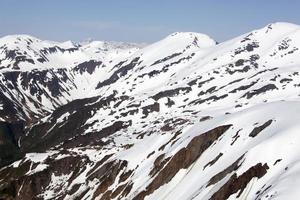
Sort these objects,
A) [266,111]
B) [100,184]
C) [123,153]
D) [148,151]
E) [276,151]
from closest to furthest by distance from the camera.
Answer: [276,151], [266,111], [100,184], [148,151], [123,153]

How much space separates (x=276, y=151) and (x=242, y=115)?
152 feet

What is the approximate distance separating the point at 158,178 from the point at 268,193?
68.3 m

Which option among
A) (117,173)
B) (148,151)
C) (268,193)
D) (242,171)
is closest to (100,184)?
(117,173)

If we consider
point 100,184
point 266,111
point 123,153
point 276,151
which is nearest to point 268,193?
point 276,151

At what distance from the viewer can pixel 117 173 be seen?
556 feet

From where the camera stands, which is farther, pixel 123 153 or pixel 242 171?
pixel 123 153

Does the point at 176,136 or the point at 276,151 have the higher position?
the point at 276,151

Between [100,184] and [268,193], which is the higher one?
[268,193]

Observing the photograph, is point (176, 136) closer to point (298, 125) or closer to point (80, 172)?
point (80, 172)

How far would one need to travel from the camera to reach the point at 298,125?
98875 millimetres

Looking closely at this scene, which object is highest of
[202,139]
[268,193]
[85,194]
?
[268,193]

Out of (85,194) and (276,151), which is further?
(85,194)

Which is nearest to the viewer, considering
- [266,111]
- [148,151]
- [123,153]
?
[266,111]

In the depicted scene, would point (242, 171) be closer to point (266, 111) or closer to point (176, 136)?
point (266, 111)
